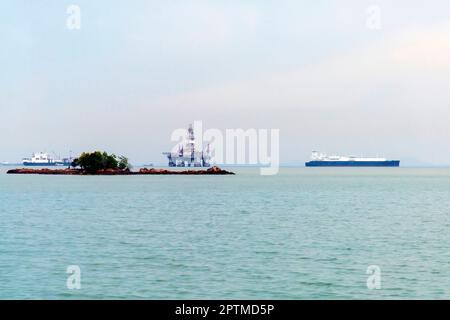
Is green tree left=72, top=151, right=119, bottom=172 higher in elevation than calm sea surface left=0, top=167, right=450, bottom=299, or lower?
higher

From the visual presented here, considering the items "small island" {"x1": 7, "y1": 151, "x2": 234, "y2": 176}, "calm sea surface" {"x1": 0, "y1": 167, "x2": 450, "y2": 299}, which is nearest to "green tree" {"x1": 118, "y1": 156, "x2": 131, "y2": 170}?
"small island" {"x1": 7, "y1": 151, "x2": 234, "y2": 176}

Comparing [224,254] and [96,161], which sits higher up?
[96,161]

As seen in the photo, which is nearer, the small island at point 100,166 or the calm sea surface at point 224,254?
the calm sea surface at point 224,254

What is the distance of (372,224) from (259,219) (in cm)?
861

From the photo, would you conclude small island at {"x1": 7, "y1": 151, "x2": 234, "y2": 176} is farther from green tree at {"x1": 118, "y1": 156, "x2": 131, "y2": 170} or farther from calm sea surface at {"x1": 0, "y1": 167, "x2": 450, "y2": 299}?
calm sea surface at {"x1": 0, "y1": 167, "x2": 450, "y2": 299}

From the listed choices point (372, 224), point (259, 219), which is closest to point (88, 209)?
point (259, 219)

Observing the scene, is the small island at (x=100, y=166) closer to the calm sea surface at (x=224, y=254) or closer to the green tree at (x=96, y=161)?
the green tree at (x=96, y=161)

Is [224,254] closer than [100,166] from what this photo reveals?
Yes

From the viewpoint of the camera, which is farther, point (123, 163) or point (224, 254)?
point (123, 163)

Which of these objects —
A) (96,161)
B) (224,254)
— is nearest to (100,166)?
(96,161)

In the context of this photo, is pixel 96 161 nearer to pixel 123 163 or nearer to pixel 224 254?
pixel 123 163

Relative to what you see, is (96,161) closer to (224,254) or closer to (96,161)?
(96,161)

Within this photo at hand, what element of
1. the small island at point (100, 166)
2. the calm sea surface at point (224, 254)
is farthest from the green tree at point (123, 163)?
the calm sea surface at point (224, 254)
